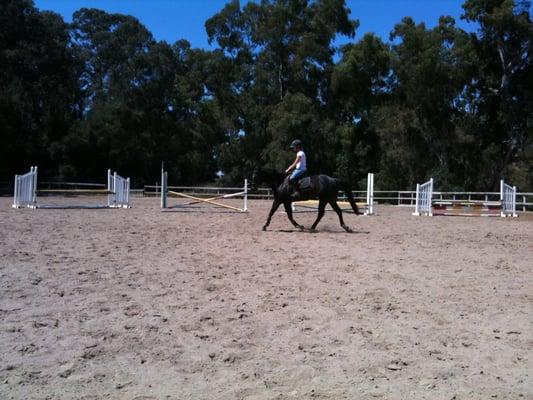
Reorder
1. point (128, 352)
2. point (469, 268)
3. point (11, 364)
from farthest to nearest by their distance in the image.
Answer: point (469, 268) < point (128, 352) < point (11, 364)

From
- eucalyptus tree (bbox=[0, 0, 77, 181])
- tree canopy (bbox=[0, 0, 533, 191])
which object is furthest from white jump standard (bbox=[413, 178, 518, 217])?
eucalyptus tree (bbox=[0, 0, 77, 181])

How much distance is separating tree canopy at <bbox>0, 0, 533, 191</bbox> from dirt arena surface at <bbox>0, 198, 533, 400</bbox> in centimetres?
3130

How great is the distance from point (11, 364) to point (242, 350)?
1.67 metres

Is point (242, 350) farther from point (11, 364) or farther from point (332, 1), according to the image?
point (332, 1)

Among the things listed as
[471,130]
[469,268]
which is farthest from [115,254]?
[471,130]

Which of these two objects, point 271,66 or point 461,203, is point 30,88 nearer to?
point 271,66

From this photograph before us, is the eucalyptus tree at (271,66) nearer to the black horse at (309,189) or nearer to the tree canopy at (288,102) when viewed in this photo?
the tree canopy at (288,102)

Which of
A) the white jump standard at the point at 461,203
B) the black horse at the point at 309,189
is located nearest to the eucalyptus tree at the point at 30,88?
the white jump standard at the point at 461,203

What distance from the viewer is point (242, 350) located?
14.3ft

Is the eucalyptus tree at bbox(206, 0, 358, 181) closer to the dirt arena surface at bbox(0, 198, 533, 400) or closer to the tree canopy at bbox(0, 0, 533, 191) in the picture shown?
the tree canopy at bbox(0, 0, 533, 191)

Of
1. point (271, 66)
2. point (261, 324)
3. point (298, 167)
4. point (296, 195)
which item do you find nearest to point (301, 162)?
point (298, 167)

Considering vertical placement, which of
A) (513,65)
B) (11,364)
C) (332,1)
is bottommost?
(11,364)

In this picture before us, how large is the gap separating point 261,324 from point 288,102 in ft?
133

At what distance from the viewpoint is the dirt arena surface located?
376 cm
